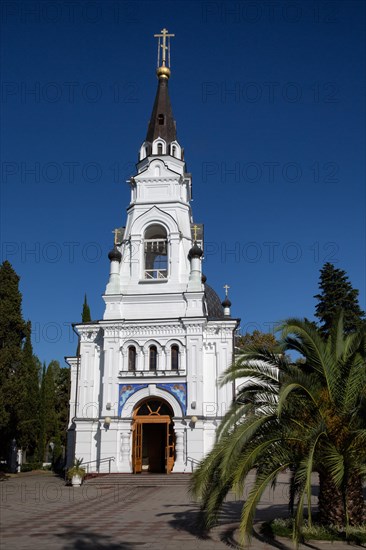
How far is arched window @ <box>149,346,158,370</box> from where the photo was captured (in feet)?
98.7

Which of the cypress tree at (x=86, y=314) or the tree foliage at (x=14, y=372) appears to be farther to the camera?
the cypress tree at (x=86, y=314)

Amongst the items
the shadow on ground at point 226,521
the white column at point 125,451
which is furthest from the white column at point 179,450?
the shadow on ground at point 226,521

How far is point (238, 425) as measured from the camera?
1173 cm

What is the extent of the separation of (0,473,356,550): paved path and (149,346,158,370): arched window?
737 cm

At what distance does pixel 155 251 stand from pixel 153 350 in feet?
21.2

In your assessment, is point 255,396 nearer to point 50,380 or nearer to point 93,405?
point 93,405

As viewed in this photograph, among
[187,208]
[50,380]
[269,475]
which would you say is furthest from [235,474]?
[50,380]

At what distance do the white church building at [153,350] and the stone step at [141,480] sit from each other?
40.5 inches

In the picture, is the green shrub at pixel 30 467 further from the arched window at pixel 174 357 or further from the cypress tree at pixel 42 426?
the arched window at pixel 174 357

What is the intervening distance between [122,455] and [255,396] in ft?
57.7

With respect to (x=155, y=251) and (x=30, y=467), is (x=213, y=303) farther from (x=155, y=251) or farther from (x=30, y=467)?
(x=30, y=467)

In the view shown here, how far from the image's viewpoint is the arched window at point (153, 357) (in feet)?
98.7

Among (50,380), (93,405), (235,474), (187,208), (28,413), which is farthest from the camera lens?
(50,380)

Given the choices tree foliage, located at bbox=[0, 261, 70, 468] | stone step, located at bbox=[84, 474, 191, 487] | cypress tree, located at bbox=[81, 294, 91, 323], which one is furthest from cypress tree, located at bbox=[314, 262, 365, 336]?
cypress tree, located at bbox=[81, 294, 91, 323]
